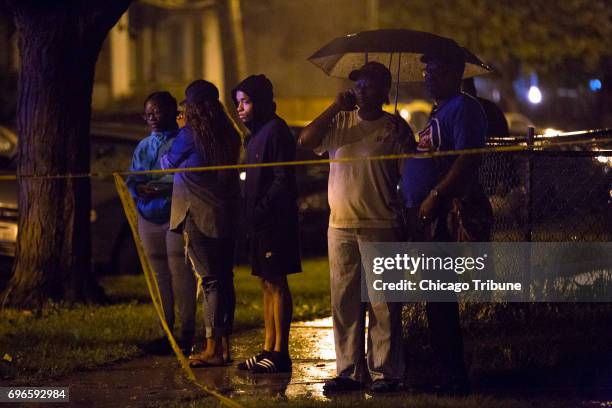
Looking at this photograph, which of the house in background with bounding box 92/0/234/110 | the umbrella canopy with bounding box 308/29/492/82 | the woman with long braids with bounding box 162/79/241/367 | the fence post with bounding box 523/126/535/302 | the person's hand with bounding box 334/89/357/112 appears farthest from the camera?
the house in background with bounding box 92/0/234/110

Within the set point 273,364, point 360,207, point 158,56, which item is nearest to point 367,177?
point 360,207

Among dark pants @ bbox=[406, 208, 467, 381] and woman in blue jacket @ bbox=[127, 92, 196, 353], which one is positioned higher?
woman in blue jacket @ bbox=[127, 92, 196, 353]

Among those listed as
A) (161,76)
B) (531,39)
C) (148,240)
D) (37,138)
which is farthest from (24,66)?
(161,76)

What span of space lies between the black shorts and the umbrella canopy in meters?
1.13

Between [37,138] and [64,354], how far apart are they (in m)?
2.65

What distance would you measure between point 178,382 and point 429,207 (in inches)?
74.2

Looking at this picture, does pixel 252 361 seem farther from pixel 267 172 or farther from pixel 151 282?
pixel 267 172

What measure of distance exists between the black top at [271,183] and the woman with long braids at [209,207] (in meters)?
0.39

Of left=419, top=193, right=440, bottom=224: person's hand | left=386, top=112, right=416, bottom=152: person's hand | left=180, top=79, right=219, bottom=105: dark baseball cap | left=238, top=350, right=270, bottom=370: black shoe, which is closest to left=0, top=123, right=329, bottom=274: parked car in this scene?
left=180, top=79, right=219, bottom=105: dark baseball cap

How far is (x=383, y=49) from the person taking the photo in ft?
25.4

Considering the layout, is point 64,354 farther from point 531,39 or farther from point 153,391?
point 531,39

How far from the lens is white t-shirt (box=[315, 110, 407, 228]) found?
710 centimetres

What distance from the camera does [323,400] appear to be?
6.93 m

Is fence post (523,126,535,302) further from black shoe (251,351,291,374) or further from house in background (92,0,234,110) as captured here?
house in background (92,0,234,110)
